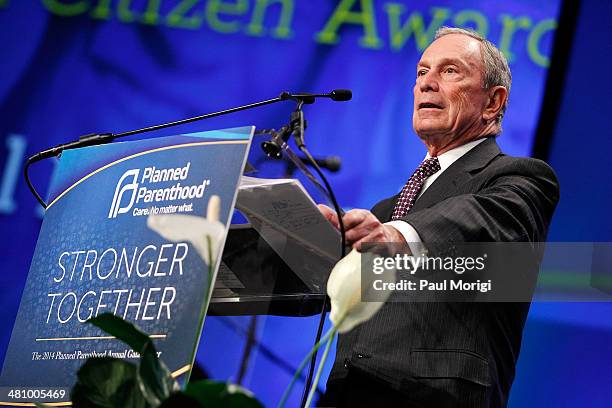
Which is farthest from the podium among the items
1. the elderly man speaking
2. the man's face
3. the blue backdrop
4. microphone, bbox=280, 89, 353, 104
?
the blue backdrop

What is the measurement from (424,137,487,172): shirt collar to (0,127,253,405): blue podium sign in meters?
0.92

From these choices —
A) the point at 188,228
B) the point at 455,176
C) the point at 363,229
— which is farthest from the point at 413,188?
the point at 188,228

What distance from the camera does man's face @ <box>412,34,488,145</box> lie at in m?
2.37

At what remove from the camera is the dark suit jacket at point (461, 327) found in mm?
1703

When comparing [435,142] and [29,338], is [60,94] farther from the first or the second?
[29,338]

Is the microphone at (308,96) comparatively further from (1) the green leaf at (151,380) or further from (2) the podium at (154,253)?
(1) the green leaf at (151,380)

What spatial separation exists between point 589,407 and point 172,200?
2040 mm

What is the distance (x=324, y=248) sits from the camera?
166 centimetres

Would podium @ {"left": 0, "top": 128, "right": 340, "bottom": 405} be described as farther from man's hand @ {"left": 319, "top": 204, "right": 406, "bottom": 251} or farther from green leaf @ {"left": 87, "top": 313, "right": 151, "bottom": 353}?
green leaf @ {"left": 87, "top": 313, "right": 151, "bottom": 353}

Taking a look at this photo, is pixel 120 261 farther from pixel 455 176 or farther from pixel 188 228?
pixel 455 176

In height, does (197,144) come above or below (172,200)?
above

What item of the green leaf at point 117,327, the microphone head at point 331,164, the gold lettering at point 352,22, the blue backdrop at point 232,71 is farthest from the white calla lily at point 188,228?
the gold lettering at point 352,22

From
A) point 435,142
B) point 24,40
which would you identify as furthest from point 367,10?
point 24,40

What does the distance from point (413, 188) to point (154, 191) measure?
0.89m
